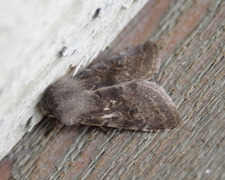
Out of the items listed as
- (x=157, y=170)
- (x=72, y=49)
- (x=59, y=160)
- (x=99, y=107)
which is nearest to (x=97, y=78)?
(x=99, y=107)

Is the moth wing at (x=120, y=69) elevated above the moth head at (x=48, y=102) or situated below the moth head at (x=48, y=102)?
below

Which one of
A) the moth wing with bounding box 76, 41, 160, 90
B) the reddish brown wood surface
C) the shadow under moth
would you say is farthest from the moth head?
the moth wing with bounding box 76, 41, 160, 90

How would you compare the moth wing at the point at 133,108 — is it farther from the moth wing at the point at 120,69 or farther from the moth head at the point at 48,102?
the moth head at the point at 48,102

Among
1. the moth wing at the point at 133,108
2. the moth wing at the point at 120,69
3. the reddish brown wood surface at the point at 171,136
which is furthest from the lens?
the moth wing at the point at 120,69

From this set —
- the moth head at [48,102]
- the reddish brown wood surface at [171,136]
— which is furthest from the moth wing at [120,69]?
the moth head at [48,102]

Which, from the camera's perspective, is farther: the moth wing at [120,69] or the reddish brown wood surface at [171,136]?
the moth wing at [120,69]

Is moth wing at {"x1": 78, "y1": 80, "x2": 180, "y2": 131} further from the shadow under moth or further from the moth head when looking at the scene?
the moth head

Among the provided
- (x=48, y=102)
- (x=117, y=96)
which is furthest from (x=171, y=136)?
(x=48, y=102)

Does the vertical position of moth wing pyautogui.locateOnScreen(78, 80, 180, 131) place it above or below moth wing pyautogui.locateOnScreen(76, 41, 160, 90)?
below

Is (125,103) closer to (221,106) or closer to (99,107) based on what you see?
(99,107)
